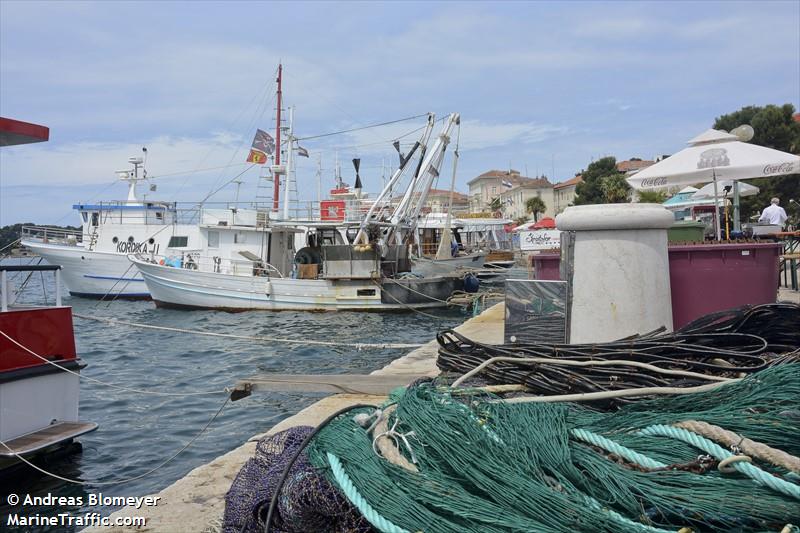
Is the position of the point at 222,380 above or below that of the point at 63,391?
below

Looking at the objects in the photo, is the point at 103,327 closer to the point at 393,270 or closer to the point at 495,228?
the point at 393,270

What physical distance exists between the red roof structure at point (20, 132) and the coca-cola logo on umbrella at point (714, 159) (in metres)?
9.41

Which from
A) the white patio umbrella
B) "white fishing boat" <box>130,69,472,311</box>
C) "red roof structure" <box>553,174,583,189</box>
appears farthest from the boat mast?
"red roof structure" <box>553,174,583,189</box>

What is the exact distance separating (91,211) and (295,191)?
11.6 m

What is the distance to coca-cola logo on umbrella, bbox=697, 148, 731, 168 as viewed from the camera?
9.95 metres

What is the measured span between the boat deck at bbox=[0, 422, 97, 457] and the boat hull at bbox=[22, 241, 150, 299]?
23666 millimetres

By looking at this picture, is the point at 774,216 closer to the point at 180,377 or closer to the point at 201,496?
the point at 180,377

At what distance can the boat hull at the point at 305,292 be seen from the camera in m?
22.5

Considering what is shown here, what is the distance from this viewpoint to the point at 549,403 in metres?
2.96

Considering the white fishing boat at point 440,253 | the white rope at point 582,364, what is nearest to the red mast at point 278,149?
the white fishing boat at point 440,253

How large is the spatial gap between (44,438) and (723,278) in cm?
668

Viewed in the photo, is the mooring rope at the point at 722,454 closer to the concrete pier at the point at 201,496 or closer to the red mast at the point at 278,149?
the concrete pier at the point at 201,496

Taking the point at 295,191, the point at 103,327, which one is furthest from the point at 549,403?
the point at 295,191

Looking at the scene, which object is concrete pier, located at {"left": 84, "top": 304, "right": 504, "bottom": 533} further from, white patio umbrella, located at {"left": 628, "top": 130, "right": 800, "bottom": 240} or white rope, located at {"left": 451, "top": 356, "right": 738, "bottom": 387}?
white patio umbrella, located at {"left": 628, "top": 130, "right": 800, "bottom": 240}
